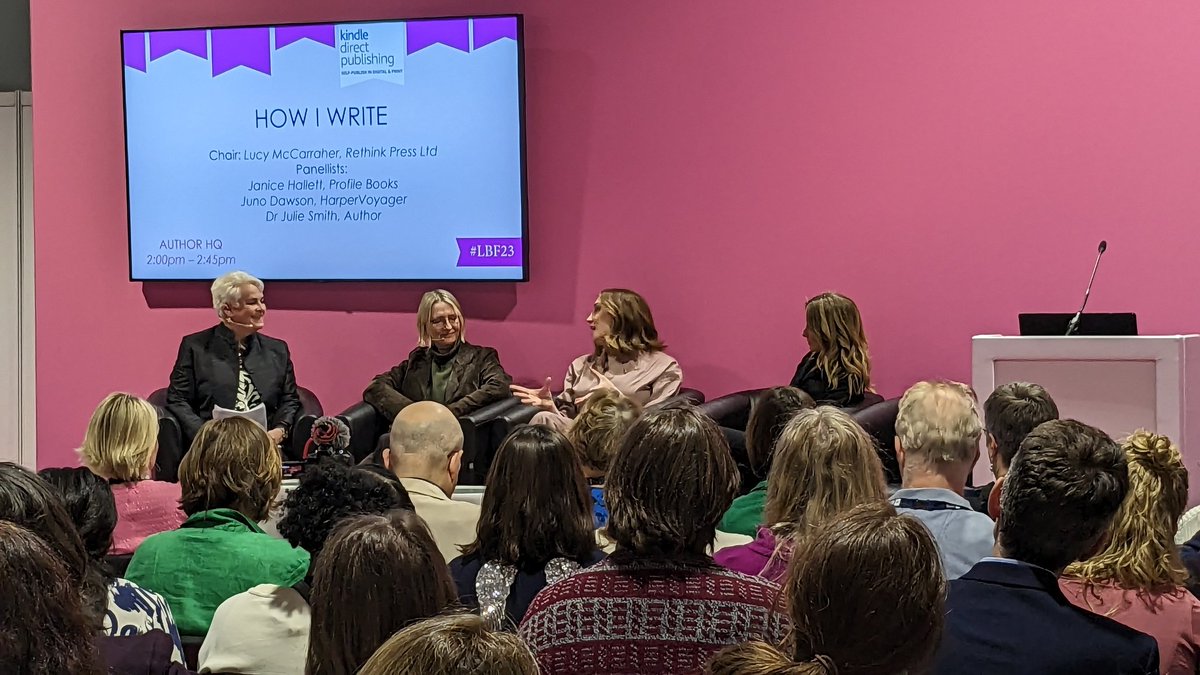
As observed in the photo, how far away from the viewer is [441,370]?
6.55 meters

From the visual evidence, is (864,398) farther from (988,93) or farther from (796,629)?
(796,629)

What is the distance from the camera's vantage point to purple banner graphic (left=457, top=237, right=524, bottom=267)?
6734 millimetres

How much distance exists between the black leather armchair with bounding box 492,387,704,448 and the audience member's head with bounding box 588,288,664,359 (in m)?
0.30

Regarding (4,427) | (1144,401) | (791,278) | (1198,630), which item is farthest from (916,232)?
(4,427)

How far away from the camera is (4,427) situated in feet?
27.4

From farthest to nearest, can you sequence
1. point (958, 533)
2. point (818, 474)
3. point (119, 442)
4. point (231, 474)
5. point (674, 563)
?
point (119, 442) → point (231, 474) → point (958, 533) → point (818, 474) → point (674, 563)

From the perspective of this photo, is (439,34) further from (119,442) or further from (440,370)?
(119,442)

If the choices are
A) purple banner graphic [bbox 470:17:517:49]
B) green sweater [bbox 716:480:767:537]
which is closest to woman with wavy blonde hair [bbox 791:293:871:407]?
purple banner graphic [bbox 470:17:517:49]

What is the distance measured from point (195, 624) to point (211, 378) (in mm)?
3621

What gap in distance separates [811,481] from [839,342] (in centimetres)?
333

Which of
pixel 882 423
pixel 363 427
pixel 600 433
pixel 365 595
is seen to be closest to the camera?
pixel 365 595

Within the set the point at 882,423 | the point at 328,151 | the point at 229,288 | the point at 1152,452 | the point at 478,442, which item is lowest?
the point at 478,442

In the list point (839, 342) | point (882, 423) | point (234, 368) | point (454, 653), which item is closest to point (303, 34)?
point (234, 368)

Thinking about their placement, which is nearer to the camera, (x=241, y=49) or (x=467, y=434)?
(x=467, y=434)
